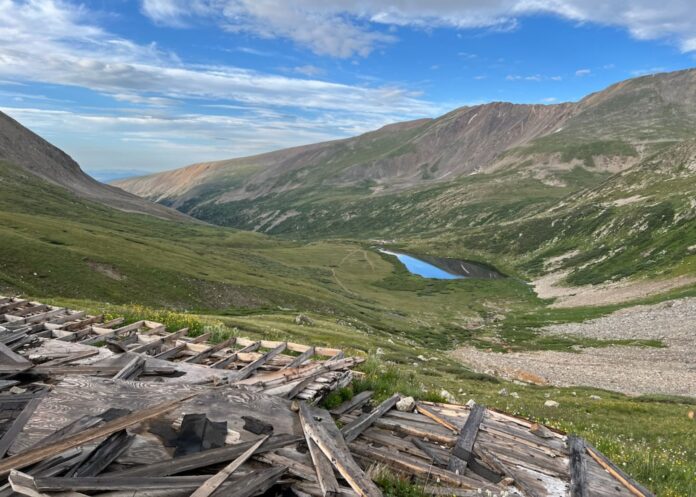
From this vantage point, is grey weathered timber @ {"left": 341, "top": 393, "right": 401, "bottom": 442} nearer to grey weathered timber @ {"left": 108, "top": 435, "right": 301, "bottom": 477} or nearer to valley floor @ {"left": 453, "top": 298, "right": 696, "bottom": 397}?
grey weathered timber @ {"left": 108, "top": 435, "right": 301, "bottom": 477}

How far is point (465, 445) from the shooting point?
9.84 m

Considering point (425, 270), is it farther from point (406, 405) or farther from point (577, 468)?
point (577, 468)

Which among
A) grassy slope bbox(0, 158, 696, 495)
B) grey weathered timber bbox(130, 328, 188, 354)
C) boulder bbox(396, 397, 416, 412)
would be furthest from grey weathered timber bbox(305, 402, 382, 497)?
grey weathered timber bbox(130, 328, 188, 354)

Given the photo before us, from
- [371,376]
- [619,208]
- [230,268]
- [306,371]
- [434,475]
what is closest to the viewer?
[434,475]

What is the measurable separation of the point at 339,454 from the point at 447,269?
172m

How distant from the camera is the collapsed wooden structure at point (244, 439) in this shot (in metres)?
7.67

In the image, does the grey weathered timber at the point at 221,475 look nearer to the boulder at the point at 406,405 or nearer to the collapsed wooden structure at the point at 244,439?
the collapsed wooden structure at the point at 244,439

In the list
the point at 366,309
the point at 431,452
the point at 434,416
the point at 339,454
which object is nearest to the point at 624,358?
the point at 366,309

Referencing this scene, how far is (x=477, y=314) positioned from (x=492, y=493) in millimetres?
97585

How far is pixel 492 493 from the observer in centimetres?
829

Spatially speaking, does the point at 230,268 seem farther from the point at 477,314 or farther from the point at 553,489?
the point at 553,489

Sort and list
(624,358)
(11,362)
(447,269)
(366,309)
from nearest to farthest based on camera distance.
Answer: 1. (11,362)
2. (624,358)
3. (366,309)
4. (447,269)

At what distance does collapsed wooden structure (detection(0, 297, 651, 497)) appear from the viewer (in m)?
7.67

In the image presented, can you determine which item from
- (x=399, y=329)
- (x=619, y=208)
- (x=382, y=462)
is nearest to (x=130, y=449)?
(x=382, y=462)
